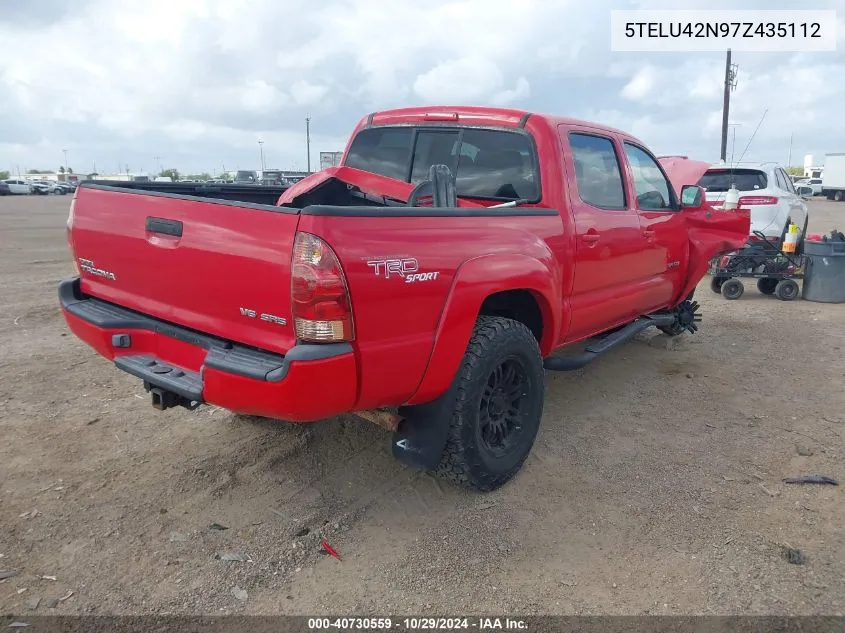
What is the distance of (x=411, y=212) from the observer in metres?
2.75

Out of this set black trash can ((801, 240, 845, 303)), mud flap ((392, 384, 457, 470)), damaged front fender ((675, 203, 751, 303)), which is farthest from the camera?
black trash can ((801, 240, 845, 303))

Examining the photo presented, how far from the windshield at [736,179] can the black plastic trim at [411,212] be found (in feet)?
28.3

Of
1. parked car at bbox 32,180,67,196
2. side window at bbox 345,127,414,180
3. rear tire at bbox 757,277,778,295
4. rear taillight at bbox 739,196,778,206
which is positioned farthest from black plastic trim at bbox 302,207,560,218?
parked car at bbox 32,180,67,196

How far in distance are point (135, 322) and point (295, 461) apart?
1.22m

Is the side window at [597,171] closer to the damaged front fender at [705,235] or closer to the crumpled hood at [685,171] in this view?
the damaged front fender at [705,235]

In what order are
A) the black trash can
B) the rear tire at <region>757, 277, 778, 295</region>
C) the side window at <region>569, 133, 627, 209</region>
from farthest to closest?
the rear tire at <region>757, 277, 778, 295</region> → the black trash can → the side window at <region>569, 133, 627, 209</region>

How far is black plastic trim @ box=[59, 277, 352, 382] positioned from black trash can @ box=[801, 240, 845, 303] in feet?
27.8

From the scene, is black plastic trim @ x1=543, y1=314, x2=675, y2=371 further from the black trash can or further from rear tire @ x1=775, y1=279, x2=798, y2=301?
the black trash can

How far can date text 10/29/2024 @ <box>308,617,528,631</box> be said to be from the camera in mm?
2504

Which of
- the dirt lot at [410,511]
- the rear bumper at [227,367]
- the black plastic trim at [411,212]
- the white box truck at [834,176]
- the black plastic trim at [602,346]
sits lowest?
the dirt lot at [410,511]

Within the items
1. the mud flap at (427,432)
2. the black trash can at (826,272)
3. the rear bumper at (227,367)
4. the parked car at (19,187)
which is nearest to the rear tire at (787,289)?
the black trash can at (826,272)

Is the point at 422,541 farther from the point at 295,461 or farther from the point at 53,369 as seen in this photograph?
the point at 53,369

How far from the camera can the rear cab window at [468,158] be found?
393 centimetres

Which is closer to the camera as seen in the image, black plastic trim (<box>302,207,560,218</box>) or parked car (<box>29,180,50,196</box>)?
black plastic trim (<box>302,207,560,218</box>)
